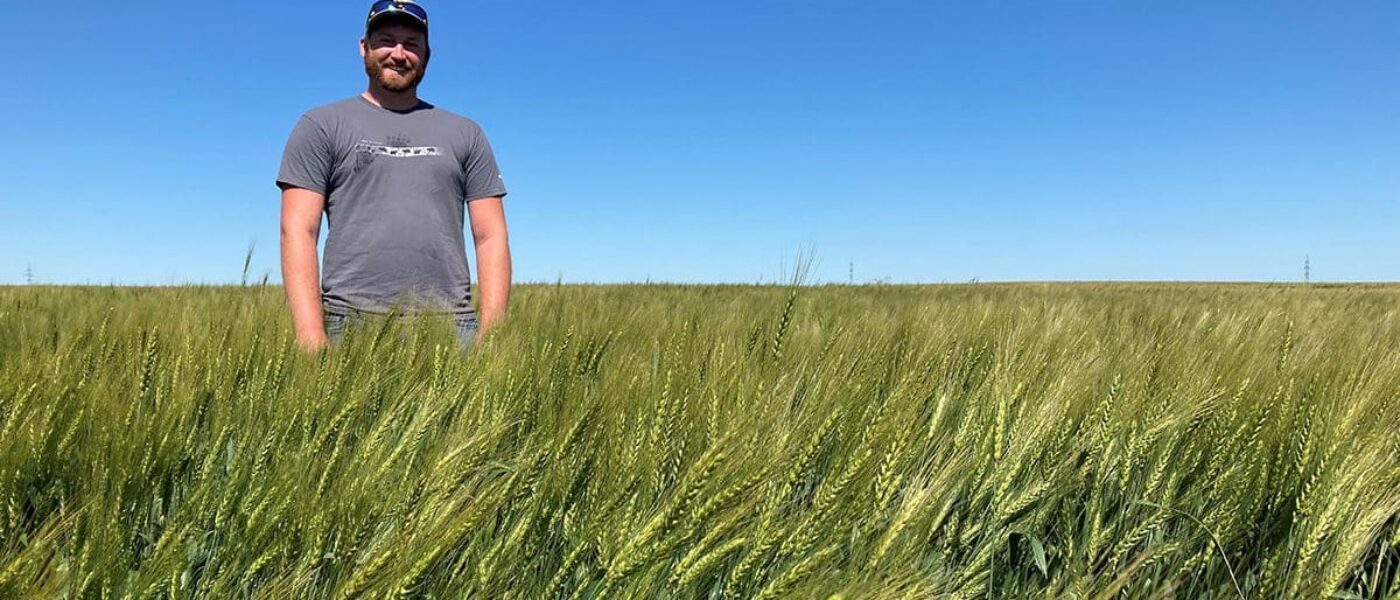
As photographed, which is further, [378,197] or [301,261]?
[378,197]

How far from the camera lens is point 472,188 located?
2799 mm

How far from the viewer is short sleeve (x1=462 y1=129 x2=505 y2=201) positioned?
9.11 ft

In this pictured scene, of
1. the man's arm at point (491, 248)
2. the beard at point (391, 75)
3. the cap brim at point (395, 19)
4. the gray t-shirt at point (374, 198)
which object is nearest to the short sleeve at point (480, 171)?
the man's arm at point (491, 248)

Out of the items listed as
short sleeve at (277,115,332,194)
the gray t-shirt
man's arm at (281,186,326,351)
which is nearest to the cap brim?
the gray t-shirt

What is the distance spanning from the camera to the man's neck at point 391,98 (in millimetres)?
2619

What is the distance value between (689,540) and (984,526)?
1.97 feet

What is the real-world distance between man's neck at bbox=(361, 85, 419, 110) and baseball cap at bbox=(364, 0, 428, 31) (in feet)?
0.75

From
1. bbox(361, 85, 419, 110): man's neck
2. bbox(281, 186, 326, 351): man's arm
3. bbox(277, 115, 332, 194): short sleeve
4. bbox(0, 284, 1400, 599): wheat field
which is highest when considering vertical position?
bbox(361, 85, 419, 110): man's neck

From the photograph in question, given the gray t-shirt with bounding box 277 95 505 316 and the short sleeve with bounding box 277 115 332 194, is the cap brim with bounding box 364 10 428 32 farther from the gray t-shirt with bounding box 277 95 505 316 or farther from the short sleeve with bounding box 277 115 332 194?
the short sleeve with bounding box 277 115 332 194

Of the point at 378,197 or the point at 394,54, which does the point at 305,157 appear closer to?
the point at 378,197

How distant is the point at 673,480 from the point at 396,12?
2116 millimetres

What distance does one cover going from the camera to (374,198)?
250 cm

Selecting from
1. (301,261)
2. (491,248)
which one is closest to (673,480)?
(301,261)

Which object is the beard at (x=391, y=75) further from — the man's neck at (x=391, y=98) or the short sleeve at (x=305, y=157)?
the short sleeve at (x=305, y=157)
